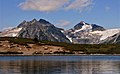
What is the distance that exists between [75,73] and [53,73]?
19.5 feet

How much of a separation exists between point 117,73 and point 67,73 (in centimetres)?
1310

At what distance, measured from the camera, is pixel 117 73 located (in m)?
90.4

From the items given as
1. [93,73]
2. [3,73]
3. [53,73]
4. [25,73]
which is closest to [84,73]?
[93,73]

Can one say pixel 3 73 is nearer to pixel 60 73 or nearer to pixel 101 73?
pixel 60 73

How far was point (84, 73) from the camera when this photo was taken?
9238 centimetres

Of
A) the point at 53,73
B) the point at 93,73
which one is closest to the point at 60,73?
the point at 53,73

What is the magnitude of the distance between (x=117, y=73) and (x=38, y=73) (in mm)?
20661

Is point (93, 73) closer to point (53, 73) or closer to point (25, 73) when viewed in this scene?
point (53, 73)

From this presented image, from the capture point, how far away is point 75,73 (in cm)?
9150

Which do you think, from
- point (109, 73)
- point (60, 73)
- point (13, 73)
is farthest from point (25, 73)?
point (109, 73)

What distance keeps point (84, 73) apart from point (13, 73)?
18829 millimetres

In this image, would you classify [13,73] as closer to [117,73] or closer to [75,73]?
[75,73]

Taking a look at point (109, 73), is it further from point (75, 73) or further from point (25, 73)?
point (25, 73)

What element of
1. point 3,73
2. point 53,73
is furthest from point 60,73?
point 3,73
